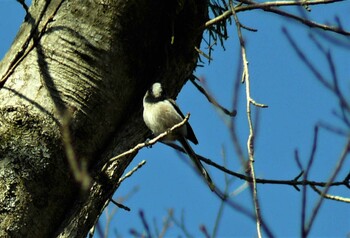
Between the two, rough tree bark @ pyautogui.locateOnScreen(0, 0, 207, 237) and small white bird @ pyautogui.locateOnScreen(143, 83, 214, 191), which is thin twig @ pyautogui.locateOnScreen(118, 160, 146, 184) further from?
small white bird @ pyautogui.locateOnScreen(143, 83, 214, 191)

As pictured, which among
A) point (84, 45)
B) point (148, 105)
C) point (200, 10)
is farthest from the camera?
point (200, 10)

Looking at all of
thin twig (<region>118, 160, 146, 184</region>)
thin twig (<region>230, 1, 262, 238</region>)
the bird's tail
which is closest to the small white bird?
the bird's tail

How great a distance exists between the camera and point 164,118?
3.17 metres

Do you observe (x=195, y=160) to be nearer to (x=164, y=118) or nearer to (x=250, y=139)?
(x=164, y=118)

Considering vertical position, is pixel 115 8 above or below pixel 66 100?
above

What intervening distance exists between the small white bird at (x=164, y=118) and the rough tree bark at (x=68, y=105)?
0.05 m

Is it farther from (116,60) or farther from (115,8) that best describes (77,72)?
(115,8)

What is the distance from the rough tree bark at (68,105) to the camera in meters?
2.15

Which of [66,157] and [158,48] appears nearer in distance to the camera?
[66,157]

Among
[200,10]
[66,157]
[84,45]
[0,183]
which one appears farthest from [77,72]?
[200,10]

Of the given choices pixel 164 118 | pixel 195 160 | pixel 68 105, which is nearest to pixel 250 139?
pixel 68 105

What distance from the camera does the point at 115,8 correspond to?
→ 8.34 ft

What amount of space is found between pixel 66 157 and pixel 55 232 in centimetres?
27

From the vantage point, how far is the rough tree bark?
7.07 ft
